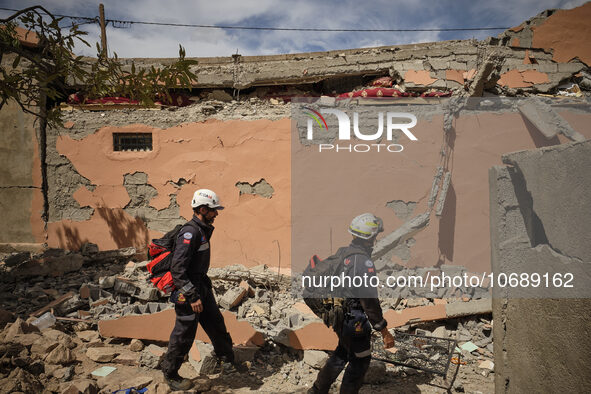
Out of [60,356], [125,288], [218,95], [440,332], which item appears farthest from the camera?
[218,95]

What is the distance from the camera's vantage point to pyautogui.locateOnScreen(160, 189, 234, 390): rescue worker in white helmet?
133 inches

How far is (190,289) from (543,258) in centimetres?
287

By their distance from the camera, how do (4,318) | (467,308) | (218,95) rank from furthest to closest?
(218,95)
(467,308)
(4,318)

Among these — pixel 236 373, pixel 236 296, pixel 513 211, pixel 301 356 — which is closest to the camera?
pixel 513 211

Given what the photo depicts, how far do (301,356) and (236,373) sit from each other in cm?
77

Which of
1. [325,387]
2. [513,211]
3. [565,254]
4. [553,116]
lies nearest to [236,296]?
[325,387]

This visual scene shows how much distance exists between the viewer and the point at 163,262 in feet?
11.6

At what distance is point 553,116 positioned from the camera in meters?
5.71

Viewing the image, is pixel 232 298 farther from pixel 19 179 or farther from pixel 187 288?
pixel 19 179

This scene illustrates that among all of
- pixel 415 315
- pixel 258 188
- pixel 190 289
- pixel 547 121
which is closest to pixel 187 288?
pixel 190 289

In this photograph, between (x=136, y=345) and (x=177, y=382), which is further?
(x=136, y=345)

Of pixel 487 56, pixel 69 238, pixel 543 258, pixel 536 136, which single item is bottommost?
pixel 69 238

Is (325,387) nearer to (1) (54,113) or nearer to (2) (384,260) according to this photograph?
(2) (384,260)

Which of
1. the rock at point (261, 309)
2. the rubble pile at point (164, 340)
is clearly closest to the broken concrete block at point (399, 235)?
the rubble pile at point (164, 340)
